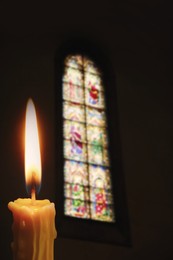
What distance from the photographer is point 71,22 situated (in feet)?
18.5

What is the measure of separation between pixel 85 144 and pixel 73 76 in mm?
937

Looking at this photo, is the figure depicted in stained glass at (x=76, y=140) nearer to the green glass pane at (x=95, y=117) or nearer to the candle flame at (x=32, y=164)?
the green glass pane at (x=95, y=117)

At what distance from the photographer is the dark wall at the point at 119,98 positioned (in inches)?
172

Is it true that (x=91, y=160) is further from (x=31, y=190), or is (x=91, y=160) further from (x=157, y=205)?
(x=31, y=190)

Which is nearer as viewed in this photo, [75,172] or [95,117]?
[75,172]

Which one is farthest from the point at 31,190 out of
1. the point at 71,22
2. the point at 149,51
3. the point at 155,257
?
the point at 149,51

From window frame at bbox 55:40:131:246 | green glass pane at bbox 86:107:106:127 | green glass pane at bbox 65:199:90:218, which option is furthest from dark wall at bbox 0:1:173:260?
green glass pane at bbox 65:199:90:218

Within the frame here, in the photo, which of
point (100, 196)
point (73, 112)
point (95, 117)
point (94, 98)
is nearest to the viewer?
point (100, 196)

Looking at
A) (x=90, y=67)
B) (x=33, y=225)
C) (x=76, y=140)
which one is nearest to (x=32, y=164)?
(x=33, y=225)

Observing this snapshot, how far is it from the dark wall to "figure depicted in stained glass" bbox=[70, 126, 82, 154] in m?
0.39

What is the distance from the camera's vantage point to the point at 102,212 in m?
4.85

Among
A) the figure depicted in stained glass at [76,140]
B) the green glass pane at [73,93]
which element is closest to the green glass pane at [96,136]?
the figure depicted in stained glass at [76,140]

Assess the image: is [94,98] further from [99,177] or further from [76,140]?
[99,177]

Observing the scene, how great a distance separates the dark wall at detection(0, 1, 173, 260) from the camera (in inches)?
172
